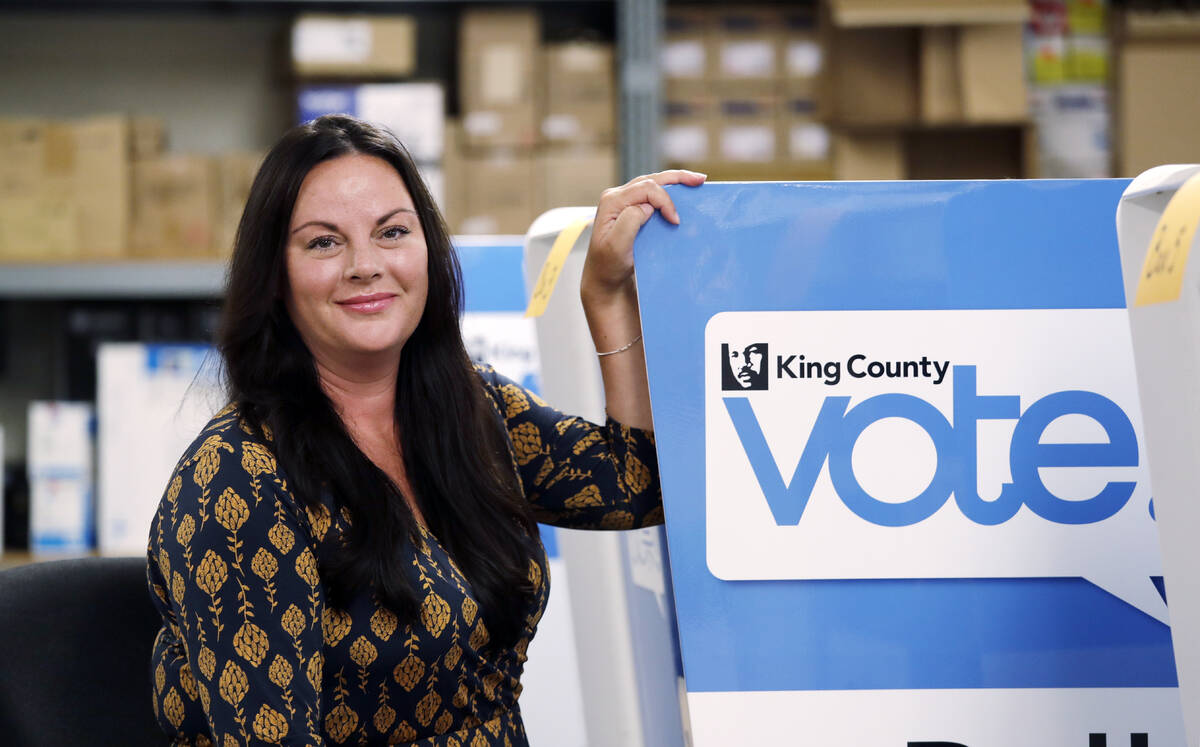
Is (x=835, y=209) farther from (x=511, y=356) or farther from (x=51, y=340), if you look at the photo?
Result: (x=51, y=340)

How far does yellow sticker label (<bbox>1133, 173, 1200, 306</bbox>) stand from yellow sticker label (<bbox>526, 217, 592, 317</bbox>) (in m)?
0.57

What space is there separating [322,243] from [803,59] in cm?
208

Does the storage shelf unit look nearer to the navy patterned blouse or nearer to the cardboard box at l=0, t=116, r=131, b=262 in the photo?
the cardboard box at l=0, t=116, r=131, b=262

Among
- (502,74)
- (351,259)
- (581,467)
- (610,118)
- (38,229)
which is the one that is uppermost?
(502,74)

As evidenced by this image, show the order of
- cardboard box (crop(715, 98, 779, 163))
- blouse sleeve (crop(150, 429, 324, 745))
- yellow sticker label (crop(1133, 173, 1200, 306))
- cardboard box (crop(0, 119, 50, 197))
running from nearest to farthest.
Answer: yellow sticker label (crop(1133, 173, 1200, 306)) → blouse sleeve (crop(150, 429, 324, 745)) → cardboard box (crop(0, 119, 50, 197)) → cardboard box (crop(715, 98, 779, 163))

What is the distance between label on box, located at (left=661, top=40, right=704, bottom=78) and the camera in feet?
9.79

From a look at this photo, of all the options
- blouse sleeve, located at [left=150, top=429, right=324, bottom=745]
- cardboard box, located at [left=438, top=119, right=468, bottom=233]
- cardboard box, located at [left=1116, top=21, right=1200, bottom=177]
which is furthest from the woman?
cardboard box, located at [left=1116, top=21, right=1200, bottom=177]

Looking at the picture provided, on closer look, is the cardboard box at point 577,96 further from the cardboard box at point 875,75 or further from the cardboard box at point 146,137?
the cardboard box at point 146,137

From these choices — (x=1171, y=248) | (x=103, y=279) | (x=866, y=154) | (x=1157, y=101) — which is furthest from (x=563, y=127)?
(x=1171, y=248)

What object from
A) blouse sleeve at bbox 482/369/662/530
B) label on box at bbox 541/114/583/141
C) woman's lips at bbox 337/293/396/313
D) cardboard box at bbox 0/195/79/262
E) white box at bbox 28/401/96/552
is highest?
label on box at bbox 541/114/583/141

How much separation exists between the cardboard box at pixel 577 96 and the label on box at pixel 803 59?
A: 430mm

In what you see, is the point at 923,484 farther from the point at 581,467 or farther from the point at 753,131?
the point at 753,131

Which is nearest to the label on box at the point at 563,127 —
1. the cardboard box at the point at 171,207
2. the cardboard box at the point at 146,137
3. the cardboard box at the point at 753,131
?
the cardboard box at the point at 753,131

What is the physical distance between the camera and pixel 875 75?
2.94m
